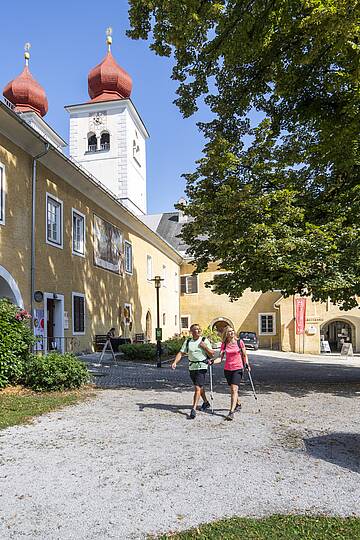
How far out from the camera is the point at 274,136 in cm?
1268

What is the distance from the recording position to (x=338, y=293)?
12453mm

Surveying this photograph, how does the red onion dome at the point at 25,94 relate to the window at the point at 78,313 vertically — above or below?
above

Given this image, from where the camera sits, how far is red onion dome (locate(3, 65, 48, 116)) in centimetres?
3716

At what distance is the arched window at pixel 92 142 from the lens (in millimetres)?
41469

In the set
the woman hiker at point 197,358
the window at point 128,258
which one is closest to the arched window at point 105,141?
the window at point 128,258

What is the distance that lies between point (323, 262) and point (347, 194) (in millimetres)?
2199

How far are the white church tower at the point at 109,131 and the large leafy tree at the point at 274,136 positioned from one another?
87.1 ft

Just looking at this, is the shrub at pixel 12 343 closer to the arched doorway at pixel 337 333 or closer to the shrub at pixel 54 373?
the shrub at pixel 54 373

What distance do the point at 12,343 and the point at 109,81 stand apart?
34.4 metres

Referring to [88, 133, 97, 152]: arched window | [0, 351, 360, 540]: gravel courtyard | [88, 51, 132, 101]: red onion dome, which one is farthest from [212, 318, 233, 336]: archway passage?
[0, 351, 360, 540]: gravel courtyard

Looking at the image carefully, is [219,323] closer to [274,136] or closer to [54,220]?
[54,220]

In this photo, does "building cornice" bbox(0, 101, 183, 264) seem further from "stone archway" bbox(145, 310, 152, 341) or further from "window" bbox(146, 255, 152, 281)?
"stone archway" bbox(145, 310, 152, 341)

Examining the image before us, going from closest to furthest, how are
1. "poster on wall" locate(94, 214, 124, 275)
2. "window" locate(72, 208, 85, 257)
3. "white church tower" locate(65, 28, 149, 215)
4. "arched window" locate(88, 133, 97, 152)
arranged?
"window" locate(72, 208, 85, 257) < "poster on wall" locate(94, 214, 124, 275) < "white church tower" locate(65, 28, 149, 215) < "arched window" locate(88, 133, 97, 152)

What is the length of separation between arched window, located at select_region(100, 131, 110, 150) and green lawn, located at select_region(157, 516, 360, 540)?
128ft
